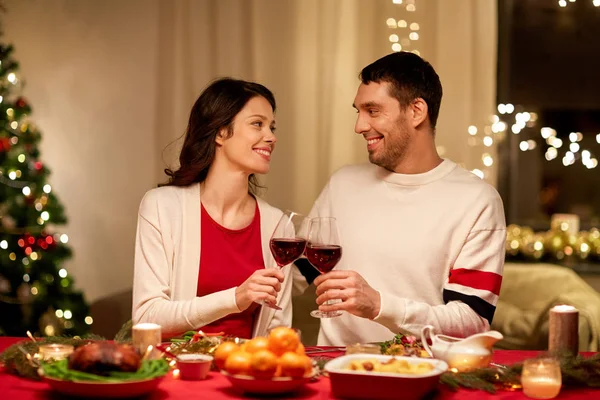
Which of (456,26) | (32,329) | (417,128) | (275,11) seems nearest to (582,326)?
(417,128)

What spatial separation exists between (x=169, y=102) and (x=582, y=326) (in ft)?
9.30

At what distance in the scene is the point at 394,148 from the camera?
299 cm

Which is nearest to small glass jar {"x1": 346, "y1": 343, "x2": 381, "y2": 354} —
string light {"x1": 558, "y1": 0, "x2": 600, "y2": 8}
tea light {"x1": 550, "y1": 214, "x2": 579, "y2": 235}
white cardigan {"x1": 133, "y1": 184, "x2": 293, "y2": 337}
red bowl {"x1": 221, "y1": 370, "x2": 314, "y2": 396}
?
red bowl {"x1": 221, "y1": 370, "x2": 314, "y2": 396}

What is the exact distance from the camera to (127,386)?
1760 mm

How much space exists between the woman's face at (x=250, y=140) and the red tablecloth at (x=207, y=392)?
1075 mm

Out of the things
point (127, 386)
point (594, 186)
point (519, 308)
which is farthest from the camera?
point (594, 186)

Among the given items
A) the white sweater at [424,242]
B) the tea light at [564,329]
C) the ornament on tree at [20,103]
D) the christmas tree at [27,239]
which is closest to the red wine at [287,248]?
the white sweater at [424,242]

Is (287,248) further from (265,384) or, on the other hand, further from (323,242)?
(265,384)

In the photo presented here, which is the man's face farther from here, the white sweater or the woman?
the woman

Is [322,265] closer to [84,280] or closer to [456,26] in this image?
[456,26]

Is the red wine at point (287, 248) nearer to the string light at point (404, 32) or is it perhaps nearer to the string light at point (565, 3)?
the string light at point (404, 32)

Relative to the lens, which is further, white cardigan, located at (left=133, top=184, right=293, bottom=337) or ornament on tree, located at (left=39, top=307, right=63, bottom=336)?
ornament on tree, located at (left=39, top=307, right=63, bottom=336)

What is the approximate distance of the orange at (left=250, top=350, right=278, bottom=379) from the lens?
1.81 meters

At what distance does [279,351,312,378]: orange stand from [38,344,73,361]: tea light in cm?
54
